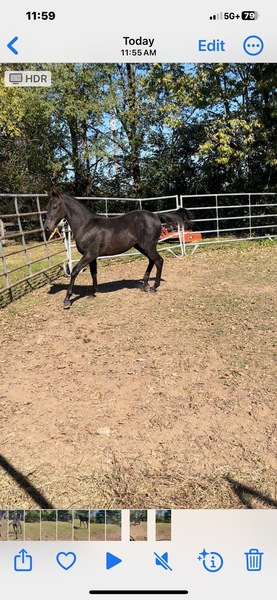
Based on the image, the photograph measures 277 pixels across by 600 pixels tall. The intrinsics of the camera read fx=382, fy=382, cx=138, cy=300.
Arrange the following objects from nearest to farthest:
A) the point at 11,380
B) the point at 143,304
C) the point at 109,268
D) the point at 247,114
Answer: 1. the point at 11,380
2. the point at 143,304
3. the point at 109,268
4. the point at 247,114

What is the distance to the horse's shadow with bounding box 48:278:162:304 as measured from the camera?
6215 mm

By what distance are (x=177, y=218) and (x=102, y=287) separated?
171 cm

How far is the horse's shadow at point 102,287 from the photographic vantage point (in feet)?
20.4

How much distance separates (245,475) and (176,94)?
11.8 meters

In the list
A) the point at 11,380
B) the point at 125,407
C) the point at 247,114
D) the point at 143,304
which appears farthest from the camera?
the point at 247,114

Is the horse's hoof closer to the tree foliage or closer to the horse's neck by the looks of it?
the horse's neck

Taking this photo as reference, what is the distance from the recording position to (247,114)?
36.1ft

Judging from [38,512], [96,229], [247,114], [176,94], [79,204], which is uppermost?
[176,94]

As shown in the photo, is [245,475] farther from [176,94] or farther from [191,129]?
[191,129]

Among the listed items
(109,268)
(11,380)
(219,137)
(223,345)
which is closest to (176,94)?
(219,137)

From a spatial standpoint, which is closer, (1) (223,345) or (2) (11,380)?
(2) (11,380)
